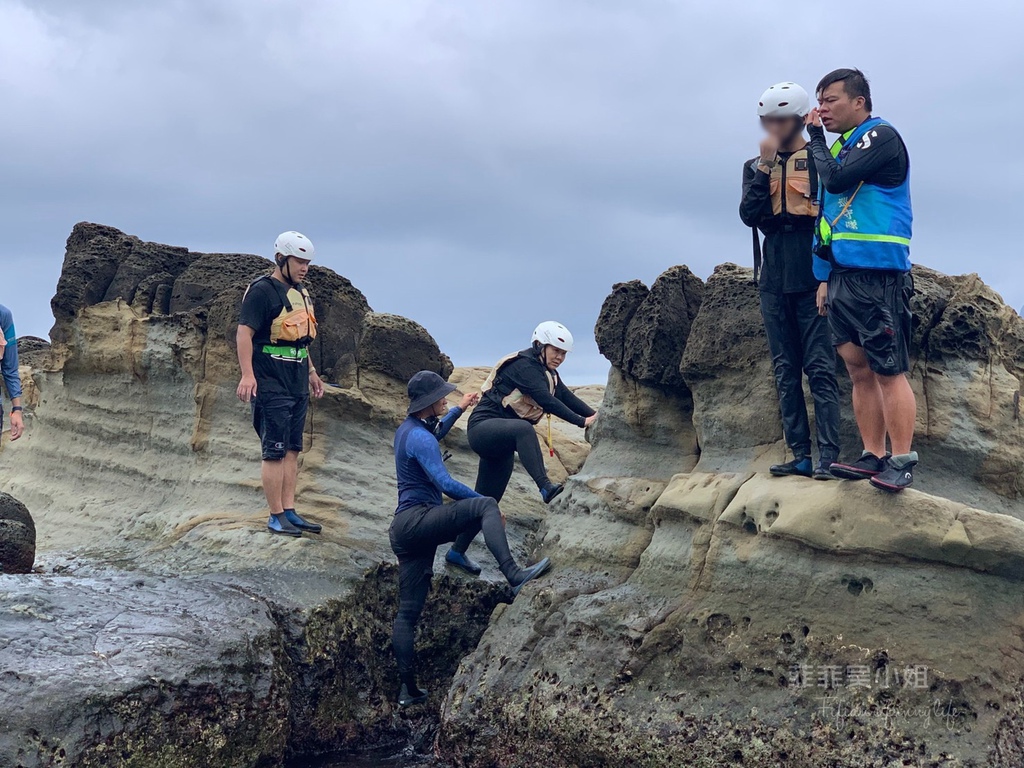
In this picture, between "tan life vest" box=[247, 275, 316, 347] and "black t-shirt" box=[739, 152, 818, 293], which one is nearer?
"black t-shirt" box=[739, 152, 818, 293]

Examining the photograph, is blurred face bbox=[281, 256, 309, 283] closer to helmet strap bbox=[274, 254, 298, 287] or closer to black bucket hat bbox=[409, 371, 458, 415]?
helmet strap bbox=[274, 254, 298, 287]

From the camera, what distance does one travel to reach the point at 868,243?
527 centimetres

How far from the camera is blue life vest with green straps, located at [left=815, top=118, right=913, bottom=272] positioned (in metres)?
5.26

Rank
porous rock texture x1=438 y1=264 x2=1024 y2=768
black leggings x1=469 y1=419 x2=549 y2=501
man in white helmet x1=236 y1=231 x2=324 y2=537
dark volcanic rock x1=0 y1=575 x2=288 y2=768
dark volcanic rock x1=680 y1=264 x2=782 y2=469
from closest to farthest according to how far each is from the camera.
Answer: porous rock texture x1=438 y1=264 x2=1024 y2=768
dark volcanic rock x1=0 y1=575 x2=288 y2=768
dark volcanic rock x1=680 y1=264 x2=782 y2=469
black leggings x1=469 y1=419 x2=549 y2=501
man in white helmet x1=236 y1=231 x2=324 y2=537

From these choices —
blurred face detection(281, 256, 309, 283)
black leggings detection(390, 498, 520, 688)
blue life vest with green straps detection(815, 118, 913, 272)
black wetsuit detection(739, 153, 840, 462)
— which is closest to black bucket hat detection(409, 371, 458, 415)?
black leggings detection(390, 498, 520, 688)

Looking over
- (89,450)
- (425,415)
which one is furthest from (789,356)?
(89,450)

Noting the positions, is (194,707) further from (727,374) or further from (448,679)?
(727,374)

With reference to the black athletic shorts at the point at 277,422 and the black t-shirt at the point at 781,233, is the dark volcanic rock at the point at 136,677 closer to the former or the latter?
the black athletic shorts at the point at 277,422

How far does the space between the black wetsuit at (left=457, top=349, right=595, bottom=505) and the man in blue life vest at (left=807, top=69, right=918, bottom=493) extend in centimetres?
239

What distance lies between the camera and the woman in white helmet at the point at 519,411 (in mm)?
7336

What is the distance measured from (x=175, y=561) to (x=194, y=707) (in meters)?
2.04

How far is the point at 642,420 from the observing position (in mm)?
7316

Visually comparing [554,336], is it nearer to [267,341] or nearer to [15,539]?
[267,341]

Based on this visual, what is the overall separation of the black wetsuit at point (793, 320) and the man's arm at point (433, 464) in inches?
74.7
